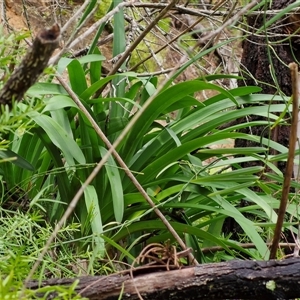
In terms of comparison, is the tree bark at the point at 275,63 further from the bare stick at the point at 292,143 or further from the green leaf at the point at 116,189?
the bare stick at the point at 292,143

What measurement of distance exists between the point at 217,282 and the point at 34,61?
0.44 meters

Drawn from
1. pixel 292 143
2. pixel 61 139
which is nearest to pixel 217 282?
pixel 292 143

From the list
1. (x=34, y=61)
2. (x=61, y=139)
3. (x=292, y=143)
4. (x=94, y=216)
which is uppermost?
(x=34, y=61)

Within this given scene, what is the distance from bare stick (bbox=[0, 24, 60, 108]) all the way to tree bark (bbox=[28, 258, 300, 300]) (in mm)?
339

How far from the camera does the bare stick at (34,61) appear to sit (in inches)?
16.1

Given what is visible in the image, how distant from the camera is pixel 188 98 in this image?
1.28 m

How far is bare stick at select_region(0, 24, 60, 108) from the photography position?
409 millimetres

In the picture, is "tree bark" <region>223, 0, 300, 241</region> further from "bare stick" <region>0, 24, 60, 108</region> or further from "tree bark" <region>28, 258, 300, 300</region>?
"bare stick" <region>0, 24, 60, 108</region>

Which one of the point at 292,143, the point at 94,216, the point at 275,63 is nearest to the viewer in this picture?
the point at 292,143

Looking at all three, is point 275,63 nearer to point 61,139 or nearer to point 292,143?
point 61,139

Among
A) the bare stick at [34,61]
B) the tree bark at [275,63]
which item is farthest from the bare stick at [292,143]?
the tree bark at [275,63]

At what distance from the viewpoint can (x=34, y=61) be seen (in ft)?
1.37

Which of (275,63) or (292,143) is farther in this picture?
(275,63)

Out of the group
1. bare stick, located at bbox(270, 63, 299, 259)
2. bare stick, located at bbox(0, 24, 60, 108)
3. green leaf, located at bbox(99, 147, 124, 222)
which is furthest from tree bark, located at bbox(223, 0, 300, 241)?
bare stick, located at bbox(0, 24, 60, 108)
